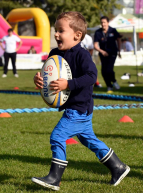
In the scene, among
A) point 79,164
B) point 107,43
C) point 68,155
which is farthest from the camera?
point 107,43

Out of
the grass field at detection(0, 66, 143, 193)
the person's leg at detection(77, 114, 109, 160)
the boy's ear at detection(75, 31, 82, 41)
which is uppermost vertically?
the boy's ear at detection(75, 31, 82, 41)

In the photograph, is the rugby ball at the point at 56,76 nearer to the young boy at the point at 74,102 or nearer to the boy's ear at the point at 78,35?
the young boy at the point at 74,102

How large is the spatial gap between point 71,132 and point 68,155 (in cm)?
148

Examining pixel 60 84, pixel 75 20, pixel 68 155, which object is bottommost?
pixel 68 155

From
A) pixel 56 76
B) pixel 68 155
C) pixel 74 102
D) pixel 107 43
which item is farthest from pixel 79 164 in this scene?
pixel 107 43

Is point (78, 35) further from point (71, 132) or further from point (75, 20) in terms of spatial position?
point (71, 132)

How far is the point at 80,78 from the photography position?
12.6 feet

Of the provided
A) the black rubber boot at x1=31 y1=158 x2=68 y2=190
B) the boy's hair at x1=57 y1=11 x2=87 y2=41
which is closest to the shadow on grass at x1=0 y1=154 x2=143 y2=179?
the black rubber boot at x1=31 y1=158 x2=68 y2=190

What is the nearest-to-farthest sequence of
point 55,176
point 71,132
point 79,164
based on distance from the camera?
point 55,176
point 71,132
point 79,164

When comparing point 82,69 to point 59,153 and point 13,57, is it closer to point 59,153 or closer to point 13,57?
point 59,153

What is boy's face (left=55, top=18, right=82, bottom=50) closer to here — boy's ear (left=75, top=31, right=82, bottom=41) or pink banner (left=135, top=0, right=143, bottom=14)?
boy's ear (left=75, top=31, right=82, bottom=41)

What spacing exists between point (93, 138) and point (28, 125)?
3.56m

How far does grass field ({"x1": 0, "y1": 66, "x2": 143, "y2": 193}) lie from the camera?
4102mm

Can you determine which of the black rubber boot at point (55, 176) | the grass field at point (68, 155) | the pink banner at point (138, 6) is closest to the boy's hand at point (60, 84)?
the black rubber boot at point (55, 176)
